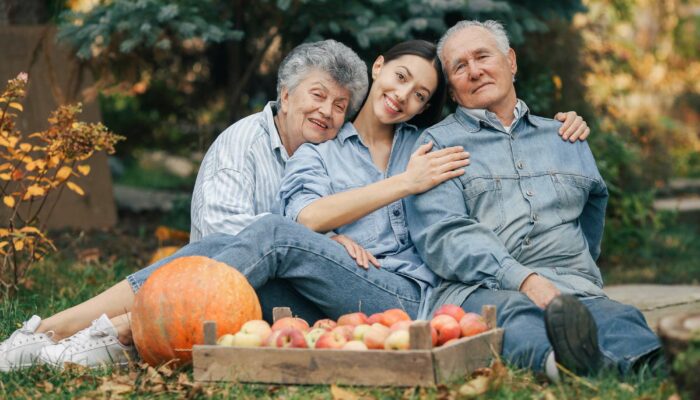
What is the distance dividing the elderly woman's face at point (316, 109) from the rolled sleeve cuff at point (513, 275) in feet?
3.36

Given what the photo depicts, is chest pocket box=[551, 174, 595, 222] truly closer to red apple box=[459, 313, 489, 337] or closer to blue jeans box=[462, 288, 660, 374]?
→ blue jeans box=[462, 288, 660, 374]

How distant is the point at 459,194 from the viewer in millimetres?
3674

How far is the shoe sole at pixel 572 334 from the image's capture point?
111 inches

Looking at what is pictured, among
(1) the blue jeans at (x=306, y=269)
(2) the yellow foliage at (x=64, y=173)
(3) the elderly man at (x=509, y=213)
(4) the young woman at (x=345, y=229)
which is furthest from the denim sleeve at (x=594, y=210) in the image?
(2) the yellow foliage at (x=64, y=173)

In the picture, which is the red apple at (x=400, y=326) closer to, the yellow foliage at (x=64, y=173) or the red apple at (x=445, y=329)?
the red apple at (x=445, y=329)

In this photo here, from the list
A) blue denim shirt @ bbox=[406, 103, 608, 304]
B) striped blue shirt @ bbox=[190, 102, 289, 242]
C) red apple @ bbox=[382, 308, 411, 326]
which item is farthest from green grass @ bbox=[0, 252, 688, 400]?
striped blue shirt @ bbox=[190, 102, 289, 242]

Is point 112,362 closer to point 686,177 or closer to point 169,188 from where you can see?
point 169,188

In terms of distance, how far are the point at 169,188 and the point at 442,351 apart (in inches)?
301

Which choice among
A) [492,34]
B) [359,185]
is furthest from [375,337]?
[492,34]

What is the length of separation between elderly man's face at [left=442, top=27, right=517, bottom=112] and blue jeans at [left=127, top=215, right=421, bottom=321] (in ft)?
2.69

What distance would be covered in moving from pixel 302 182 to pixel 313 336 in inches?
32.4

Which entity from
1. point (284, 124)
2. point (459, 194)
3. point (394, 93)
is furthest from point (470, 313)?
point (284, 124)

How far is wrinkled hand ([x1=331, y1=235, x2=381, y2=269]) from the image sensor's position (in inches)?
142

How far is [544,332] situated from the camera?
10.5 feet
